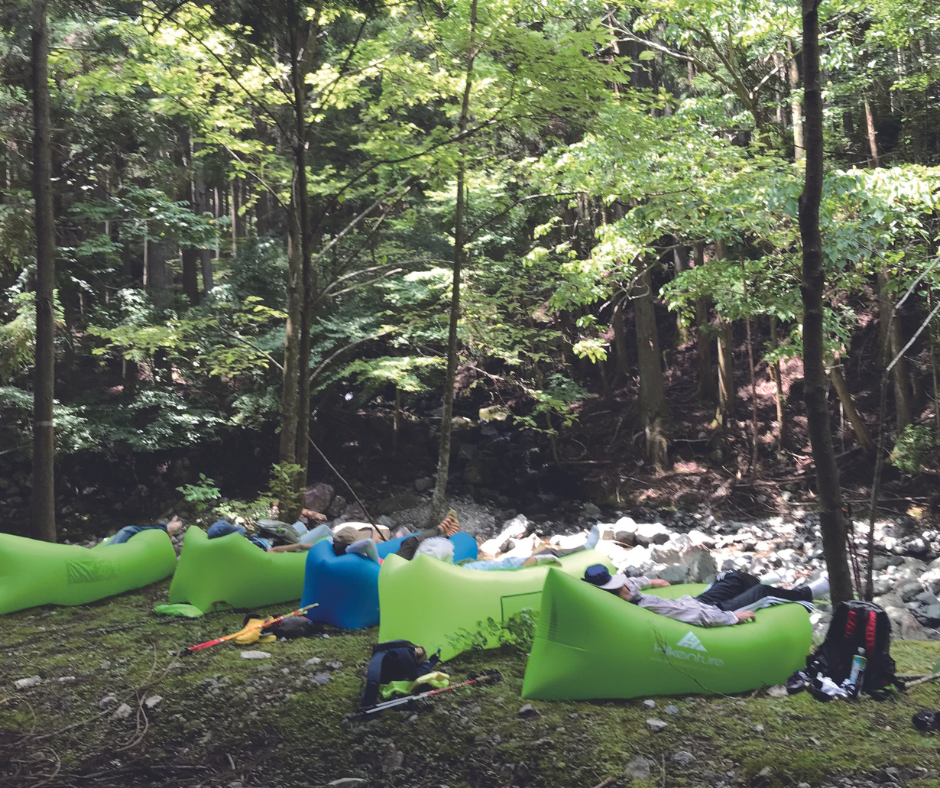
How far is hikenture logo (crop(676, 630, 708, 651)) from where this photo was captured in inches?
128

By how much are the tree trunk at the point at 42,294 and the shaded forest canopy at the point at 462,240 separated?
0.16 meters

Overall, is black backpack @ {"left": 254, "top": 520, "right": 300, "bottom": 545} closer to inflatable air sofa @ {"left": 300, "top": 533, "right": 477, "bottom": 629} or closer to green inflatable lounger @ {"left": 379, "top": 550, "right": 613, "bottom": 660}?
inflatable air sofa @ {"left": 300, "top": 533, "right": 477, "bottom": 629}

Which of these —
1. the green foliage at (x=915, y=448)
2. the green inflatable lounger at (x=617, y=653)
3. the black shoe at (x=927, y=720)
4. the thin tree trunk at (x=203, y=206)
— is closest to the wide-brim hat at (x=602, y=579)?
the green inflatable lounger at (x=617, y=653)

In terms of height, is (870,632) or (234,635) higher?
(870,632)

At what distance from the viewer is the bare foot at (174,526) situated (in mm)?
9945

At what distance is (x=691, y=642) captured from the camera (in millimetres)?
3266

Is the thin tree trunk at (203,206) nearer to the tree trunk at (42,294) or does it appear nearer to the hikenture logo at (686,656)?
the tree trunk at (42,294)

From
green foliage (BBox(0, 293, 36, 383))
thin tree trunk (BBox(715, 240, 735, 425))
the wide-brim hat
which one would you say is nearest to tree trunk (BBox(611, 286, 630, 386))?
thin tree trunk (BBox(715, 240, 735, 425))

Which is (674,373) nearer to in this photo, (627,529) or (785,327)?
(785,327)

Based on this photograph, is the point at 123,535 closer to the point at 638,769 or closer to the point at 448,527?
the point at 448,527

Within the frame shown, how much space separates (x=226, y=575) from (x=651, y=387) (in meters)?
8.37

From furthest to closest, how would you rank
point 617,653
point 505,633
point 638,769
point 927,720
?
1. point 505,633
2. point 617,653
3. point 927,720
4. point 638,769

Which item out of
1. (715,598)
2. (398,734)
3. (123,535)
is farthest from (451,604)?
(123,535)

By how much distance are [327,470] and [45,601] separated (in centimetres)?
721
